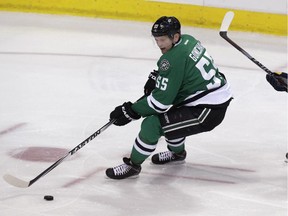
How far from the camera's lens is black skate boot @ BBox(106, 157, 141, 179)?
3.63 metres

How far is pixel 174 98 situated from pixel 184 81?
108 millimetres

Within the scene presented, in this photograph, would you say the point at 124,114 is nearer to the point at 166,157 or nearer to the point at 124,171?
the point at 124,171

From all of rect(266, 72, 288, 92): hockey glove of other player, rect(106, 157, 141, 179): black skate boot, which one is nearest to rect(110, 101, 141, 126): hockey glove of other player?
rect(106, 157, 141, 179): black skate boot

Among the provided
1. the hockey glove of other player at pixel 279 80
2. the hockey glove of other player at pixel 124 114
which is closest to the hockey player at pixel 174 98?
the hockey glove of other player at pixel 124 114

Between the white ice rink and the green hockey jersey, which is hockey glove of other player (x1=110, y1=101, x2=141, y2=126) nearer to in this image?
the green hockey jersey

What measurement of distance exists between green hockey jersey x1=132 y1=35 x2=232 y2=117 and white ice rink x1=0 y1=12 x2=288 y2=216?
0.38 meters

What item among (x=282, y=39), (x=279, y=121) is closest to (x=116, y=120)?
(x=279, y=121)

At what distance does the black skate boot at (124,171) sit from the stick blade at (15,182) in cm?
46

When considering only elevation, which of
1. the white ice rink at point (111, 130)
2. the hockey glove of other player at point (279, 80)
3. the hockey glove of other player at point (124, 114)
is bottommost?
the white ice rink at point (111, 130)

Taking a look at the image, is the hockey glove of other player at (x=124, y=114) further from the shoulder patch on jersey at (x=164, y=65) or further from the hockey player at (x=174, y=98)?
the shoulder patch on jersey at (x=164, y=65)

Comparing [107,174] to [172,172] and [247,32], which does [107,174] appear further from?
[247,32]

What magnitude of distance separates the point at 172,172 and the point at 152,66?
81.4 inches

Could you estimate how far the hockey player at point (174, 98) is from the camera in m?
3.47

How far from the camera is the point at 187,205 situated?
11.1ft
